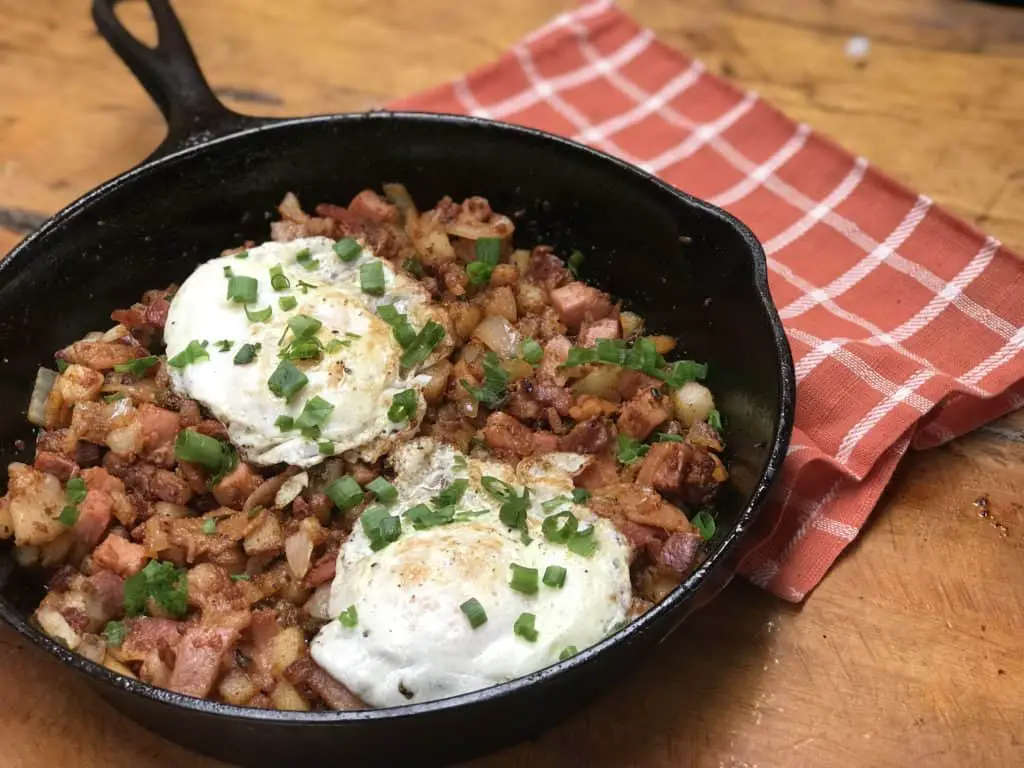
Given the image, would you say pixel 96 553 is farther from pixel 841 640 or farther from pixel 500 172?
pixel 841 640

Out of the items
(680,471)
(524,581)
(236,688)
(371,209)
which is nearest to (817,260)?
(680,471)

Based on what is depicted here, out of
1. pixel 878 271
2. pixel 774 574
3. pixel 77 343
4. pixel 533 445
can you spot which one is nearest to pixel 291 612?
pixel 533 445

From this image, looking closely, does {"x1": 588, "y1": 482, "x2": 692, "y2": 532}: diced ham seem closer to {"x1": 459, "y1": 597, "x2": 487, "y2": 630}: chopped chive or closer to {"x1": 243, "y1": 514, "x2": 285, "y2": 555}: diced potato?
{"x1": 459, "y1": 597, "x2": 487, "y2": 630}: chopped chive

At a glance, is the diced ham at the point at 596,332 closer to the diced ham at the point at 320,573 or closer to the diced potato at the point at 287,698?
the diced ham at the point at 320,573

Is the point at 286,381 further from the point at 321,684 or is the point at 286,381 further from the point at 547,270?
the point at 547,270

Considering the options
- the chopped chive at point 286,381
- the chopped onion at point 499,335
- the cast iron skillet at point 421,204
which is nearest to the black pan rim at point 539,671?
the cast iron skillet at point 421,204

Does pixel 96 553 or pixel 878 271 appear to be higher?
pixel 96 553
